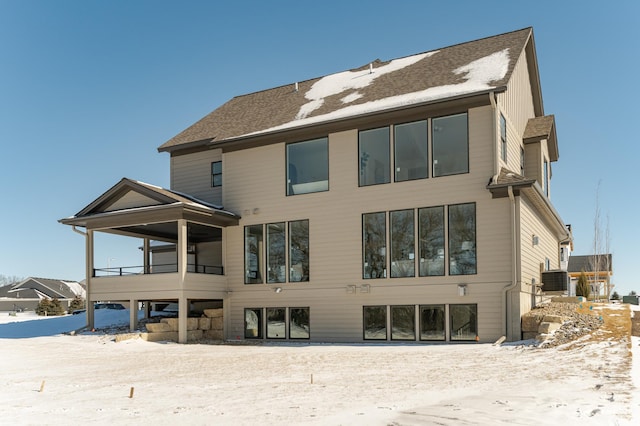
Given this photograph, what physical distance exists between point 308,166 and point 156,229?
7486 mm

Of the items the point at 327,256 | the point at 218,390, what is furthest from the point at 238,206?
the point at 218,390

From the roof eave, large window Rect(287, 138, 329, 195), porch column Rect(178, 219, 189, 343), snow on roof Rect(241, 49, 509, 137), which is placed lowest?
porch column Rect(178, 219, 189, 343)

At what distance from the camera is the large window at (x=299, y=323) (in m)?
20.2

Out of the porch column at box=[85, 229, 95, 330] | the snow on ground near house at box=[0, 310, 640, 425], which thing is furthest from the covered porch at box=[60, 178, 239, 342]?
the snow on ground near house at box=[0, 310, 640, 425]

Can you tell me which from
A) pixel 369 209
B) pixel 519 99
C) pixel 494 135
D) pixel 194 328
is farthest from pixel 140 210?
pixel 519 99

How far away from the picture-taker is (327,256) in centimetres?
1989

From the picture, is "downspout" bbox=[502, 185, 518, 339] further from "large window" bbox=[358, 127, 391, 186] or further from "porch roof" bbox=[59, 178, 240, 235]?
"porch roof" bbox=[59, 178, 240, 235]

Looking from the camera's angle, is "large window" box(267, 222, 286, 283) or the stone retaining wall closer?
the stone retaining wall

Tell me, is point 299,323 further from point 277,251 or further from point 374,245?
point 374,245

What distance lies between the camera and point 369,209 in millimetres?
19250

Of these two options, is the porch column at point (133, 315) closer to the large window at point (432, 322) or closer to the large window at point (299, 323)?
the large window at point (299, 323)

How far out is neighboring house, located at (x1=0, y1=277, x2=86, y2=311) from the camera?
69.8 m

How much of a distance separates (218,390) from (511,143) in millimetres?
13326

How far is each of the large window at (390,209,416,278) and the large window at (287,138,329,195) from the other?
279cm
